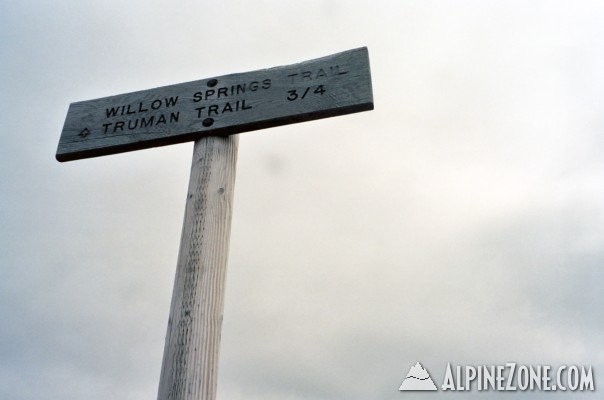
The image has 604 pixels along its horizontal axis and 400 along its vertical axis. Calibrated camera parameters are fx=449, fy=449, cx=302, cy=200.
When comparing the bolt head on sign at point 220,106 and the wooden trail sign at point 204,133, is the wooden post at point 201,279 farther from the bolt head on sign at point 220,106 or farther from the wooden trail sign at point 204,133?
the bolt head on sign at point 220,106

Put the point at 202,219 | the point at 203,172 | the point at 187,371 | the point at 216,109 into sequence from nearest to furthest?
1. the point at 187,371
2. the point at 202,219
3. the point at 203,172
4. the point at 216,109

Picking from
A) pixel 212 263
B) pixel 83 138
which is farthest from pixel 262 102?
pixel 83 138

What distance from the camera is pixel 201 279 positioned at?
1.94 metres

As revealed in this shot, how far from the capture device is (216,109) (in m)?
2.38

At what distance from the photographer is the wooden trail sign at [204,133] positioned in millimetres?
1843

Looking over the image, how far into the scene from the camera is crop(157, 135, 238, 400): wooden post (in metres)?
1.79

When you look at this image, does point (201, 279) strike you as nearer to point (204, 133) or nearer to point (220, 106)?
point (204, 133)

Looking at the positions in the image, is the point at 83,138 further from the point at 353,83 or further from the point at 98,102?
the point at 353,83

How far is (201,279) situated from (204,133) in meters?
0.80

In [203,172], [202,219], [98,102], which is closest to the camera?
[202,219]

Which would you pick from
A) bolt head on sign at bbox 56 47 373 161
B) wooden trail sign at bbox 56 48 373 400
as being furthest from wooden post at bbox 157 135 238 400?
bolt head on sign at bbox 56 47 373 161

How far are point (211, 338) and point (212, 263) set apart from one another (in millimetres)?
320

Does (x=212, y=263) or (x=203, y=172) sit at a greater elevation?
(x=203, y=172)

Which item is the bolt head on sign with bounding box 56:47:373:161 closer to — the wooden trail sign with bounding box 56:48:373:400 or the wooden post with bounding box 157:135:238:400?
the wooden trail sign with bounding box 56:48:373:400
